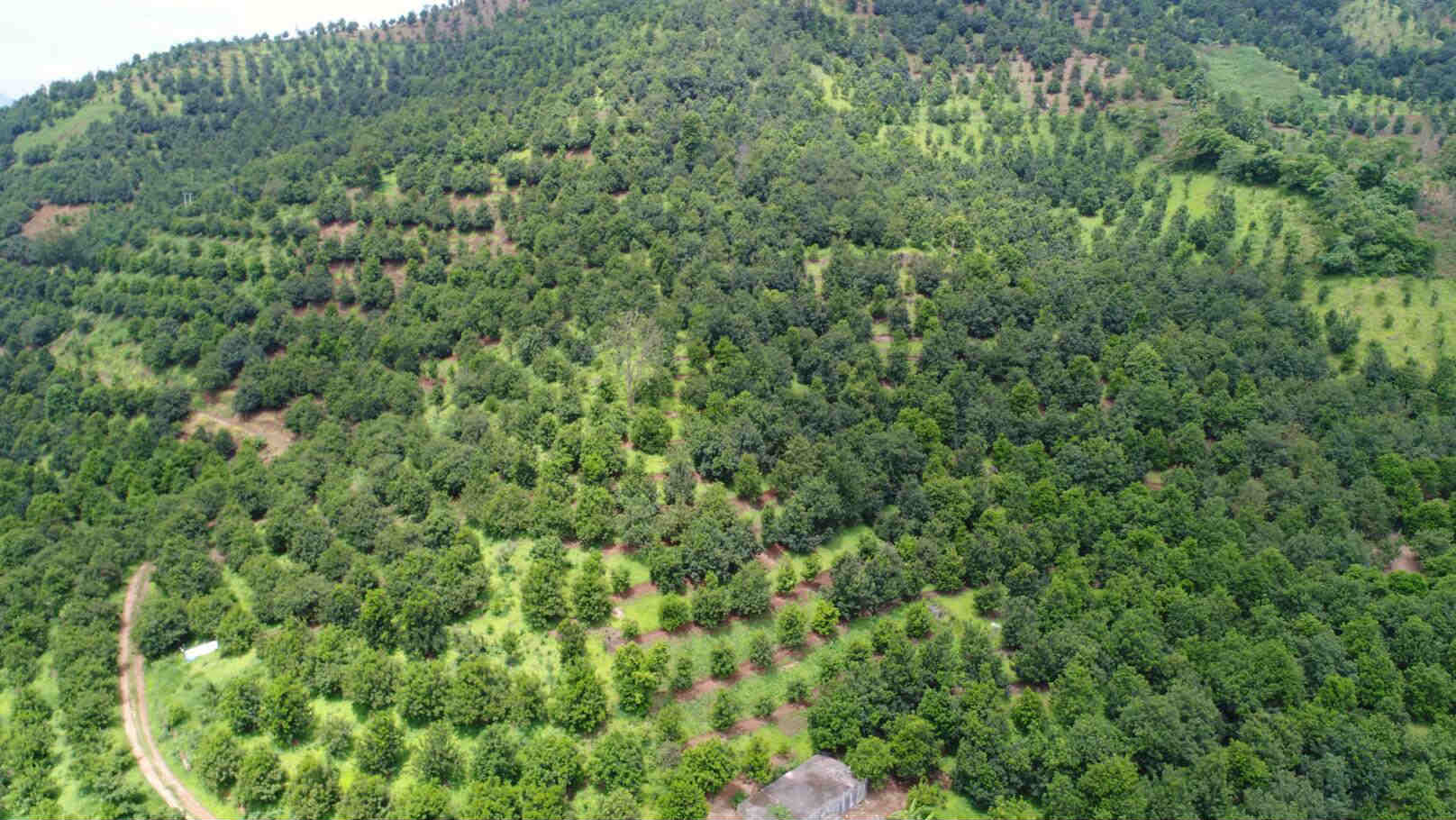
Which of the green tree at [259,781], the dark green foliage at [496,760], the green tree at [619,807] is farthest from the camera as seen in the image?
the green tree at [259,781]

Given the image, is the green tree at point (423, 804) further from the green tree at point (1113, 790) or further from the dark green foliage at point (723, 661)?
the green tree at point (1113, 790)

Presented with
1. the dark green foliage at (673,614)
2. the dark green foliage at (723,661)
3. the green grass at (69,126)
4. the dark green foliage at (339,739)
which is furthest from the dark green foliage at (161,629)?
the green grass at (69,126)

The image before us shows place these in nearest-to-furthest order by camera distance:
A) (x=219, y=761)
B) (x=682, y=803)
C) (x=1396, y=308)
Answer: (x=682, y=803), (x=219, y=761), (x=1396, y=308)

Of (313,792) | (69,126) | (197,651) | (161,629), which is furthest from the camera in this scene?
(69,126)

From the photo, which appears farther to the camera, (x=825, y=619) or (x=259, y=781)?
(x=825, y=619)

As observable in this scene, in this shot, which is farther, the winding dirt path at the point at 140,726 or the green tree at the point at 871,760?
the winding dirt path at the point at 140,726

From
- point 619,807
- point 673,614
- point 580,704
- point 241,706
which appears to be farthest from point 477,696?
point 241,706

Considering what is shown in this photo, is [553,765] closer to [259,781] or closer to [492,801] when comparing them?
[492,801]
